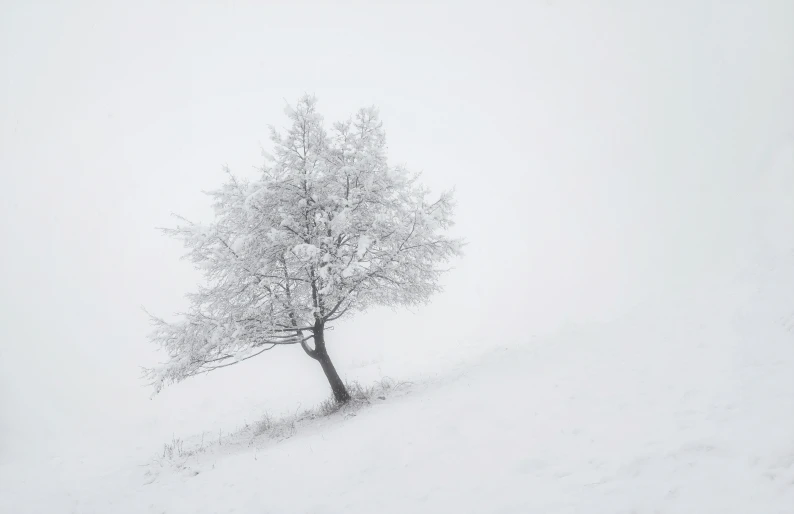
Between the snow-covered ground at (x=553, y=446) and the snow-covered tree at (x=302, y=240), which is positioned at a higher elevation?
the snow-covered tree at (x=302, y=240)

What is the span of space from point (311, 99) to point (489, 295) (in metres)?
52.7

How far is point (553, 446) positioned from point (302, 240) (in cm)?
745

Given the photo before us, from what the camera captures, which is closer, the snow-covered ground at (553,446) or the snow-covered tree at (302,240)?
the snow-covered ground at (553,446)

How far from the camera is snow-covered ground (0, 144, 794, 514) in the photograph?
166 inches

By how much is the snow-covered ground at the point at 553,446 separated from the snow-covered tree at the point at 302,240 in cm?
293

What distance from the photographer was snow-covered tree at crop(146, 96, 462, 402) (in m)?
9.46

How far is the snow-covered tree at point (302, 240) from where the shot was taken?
9.46m

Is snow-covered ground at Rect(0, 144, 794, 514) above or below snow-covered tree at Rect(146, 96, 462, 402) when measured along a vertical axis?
below

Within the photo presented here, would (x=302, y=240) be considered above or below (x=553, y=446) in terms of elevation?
above

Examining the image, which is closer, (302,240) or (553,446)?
(553,446)

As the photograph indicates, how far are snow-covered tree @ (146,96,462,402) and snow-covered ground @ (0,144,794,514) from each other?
115 inches

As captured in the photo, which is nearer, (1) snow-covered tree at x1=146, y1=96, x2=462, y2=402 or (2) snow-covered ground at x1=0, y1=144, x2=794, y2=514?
(2) snow-covered ground at x1=0, y1=144, x2=794, y2=514

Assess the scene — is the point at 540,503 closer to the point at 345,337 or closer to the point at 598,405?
the point at 598,405

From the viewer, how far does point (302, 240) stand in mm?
10141
